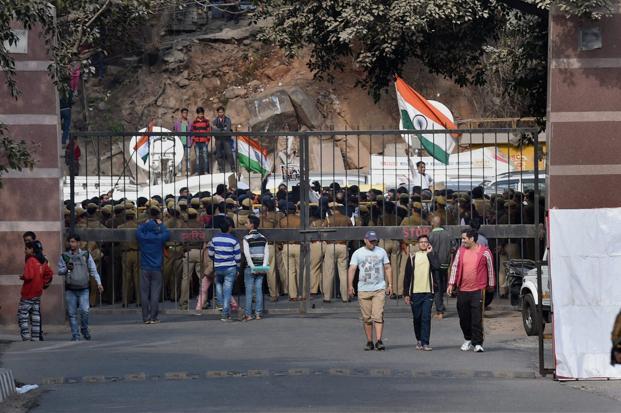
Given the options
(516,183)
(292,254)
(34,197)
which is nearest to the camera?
(34,197)

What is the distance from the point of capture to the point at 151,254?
20922 mm

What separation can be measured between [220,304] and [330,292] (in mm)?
1891

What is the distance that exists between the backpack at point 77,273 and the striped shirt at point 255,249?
2953 millimetres

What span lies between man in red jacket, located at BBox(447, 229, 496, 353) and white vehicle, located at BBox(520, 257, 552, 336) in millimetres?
877

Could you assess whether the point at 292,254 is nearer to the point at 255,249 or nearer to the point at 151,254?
the point at 255,249

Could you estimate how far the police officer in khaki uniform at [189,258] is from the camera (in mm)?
21938

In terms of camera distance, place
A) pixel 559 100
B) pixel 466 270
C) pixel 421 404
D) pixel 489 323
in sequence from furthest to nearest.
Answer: pixel 489 323
pixel 559 100
pixel 466 270
pixel 421 404

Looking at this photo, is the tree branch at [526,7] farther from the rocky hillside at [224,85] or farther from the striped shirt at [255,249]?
the rocky hillside at [224,85]

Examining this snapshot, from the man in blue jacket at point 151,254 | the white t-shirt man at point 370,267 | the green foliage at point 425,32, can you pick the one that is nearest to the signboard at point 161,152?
the man in blue jacket at point 151,254

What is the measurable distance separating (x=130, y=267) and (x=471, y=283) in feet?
23.3

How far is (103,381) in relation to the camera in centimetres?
1516

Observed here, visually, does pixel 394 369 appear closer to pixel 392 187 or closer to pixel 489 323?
pixel 489 323

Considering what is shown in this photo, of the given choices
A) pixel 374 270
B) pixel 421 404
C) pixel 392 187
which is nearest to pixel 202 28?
pixel 392 187

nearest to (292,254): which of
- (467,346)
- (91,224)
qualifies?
(91,224)
